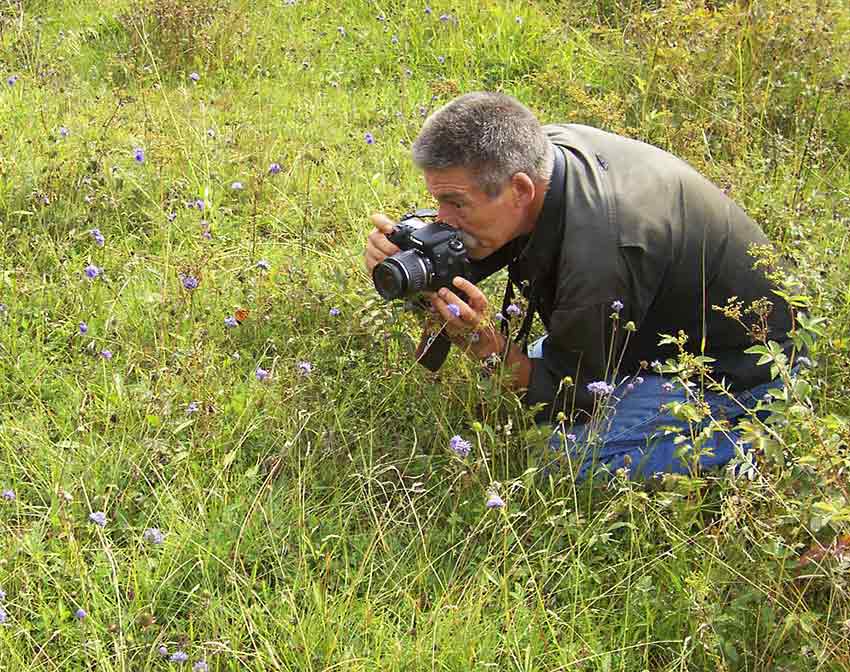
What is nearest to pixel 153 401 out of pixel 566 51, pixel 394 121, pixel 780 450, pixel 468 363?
pixel 468 363

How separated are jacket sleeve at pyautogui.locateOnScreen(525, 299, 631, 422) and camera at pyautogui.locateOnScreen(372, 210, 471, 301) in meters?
0.35

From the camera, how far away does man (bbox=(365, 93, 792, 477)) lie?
301 cm

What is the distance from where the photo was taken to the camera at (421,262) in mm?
2939

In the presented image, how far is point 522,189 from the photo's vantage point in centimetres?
303

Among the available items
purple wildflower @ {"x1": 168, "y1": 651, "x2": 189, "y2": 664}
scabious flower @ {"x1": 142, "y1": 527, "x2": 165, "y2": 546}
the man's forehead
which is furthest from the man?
purple wildflower @ {"x1": 168, "y1": 651, "x2": 189, "y2": 664}

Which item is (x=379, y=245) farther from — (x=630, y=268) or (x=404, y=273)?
(x=630, y=268)

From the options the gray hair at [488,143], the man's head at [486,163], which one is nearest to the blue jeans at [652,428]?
the man's head at [486,163]

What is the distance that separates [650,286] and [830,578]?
1.04 m

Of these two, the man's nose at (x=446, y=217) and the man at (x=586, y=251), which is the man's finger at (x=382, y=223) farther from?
the man's nose at (x=446, y=217)

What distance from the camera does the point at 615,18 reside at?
21.7 feet

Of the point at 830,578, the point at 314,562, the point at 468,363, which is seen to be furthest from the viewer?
the point at 468,363

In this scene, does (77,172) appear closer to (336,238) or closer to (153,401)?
(336,238)

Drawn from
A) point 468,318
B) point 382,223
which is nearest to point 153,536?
point 468,318

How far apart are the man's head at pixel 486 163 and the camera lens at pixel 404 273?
0.24 meters
